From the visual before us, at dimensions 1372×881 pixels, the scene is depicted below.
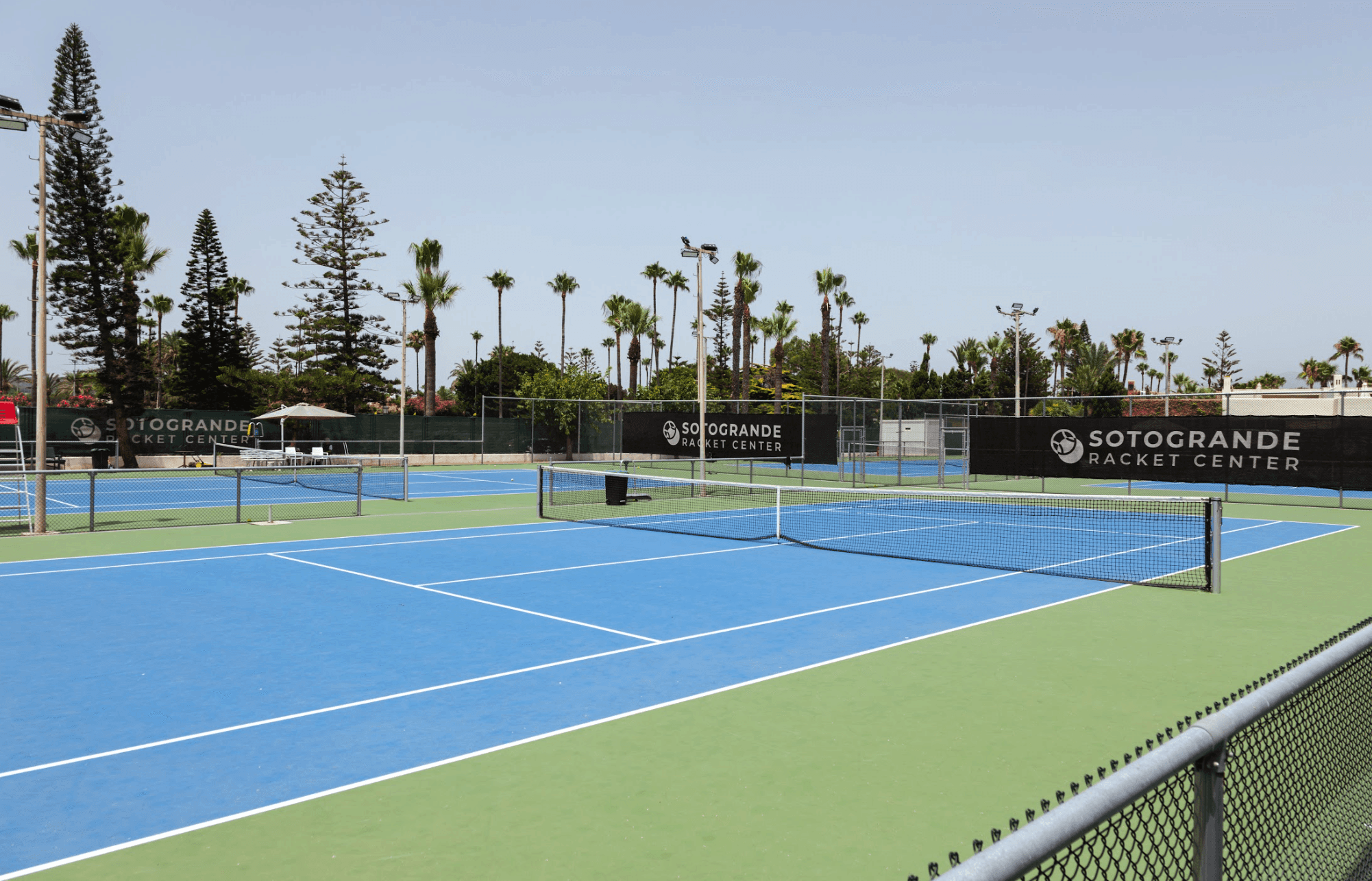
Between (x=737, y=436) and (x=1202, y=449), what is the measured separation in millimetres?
17090

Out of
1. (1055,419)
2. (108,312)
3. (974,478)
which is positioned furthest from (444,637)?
(108,312)

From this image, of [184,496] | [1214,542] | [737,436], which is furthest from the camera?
[737,436]

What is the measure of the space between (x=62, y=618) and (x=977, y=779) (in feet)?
31.9

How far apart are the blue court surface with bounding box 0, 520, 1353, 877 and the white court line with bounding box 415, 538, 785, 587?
0.30 feet

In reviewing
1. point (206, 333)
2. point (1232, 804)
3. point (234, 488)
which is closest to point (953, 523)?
point (1232, 804)

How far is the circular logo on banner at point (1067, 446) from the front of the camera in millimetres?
27156

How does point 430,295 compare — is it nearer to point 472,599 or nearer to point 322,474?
point 322,474

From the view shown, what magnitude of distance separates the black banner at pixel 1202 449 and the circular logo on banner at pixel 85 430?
34734 mm

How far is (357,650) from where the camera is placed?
9.10 meters

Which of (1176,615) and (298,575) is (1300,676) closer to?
(1176,615)

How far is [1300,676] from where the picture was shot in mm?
2906

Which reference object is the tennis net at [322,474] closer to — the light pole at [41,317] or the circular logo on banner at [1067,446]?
the light pole at [41,317]

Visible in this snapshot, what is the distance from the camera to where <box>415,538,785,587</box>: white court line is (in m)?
13.2

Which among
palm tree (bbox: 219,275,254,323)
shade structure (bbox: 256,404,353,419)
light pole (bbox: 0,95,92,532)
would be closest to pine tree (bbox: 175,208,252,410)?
palm tree (bbox: 219,275,254,323)
